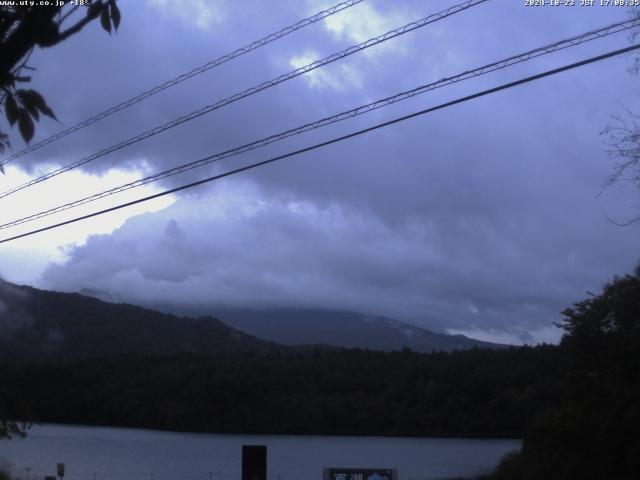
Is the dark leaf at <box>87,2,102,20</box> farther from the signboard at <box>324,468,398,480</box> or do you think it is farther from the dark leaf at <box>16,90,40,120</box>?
the signboard at <box>324,468,398,480</box>

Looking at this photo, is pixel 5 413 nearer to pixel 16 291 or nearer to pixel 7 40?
pixel 7 40

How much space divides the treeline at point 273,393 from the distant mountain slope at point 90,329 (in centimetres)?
547

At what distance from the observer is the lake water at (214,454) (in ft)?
145

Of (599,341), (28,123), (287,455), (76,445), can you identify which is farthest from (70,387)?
(28,123)

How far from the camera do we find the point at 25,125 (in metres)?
4.88

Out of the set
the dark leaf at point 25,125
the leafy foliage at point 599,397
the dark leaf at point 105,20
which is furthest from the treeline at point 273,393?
the dark leaf at point 25,125

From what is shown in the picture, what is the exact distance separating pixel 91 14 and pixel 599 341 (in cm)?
2243

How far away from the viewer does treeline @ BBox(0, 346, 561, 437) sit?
225 ft

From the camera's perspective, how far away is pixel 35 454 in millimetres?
53500

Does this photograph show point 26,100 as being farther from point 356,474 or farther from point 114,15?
point 356,474

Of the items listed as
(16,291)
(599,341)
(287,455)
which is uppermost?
(16,291)

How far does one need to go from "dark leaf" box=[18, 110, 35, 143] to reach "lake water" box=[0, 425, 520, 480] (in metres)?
33.6

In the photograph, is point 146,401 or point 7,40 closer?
point 7,40

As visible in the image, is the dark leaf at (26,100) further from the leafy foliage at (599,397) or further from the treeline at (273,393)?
the treeline at (273,393)
